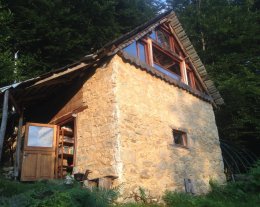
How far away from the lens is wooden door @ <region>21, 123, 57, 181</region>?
8797 millimetres

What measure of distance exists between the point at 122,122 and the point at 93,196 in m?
3.05

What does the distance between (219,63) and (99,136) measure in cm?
1214

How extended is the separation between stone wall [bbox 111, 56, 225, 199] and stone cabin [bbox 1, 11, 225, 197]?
3 cm

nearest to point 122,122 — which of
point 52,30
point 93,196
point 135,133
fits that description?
→ point 135,133

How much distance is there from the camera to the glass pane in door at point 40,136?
920 centimetres

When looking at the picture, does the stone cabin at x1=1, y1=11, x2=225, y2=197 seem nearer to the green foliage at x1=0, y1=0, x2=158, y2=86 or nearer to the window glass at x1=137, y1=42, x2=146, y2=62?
the window glass at x1=137, y1=42, x2=146, y2=62

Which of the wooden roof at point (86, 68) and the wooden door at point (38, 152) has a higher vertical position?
the wooden roof at point (86, 68)

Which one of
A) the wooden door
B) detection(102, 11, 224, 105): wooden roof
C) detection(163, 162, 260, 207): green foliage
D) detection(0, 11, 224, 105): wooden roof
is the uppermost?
detection(102, 11, 224, 105): wooden roof

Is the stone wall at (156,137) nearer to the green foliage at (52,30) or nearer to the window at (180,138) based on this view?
the window at (180,138)

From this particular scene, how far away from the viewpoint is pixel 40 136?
9422mm

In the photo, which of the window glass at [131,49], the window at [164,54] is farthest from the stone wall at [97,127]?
the window at [164,54]

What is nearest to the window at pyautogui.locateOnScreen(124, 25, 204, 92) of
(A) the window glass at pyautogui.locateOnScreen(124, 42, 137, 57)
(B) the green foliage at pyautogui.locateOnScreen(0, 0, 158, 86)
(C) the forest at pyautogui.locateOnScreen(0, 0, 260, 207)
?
(A) the window glass at pyautogui.locateOnScreen(124, 42, 137, 57)

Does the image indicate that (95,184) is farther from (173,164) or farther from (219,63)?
(219,63)

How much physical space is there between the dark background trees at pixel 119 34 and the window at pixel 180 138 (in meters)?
6.23
